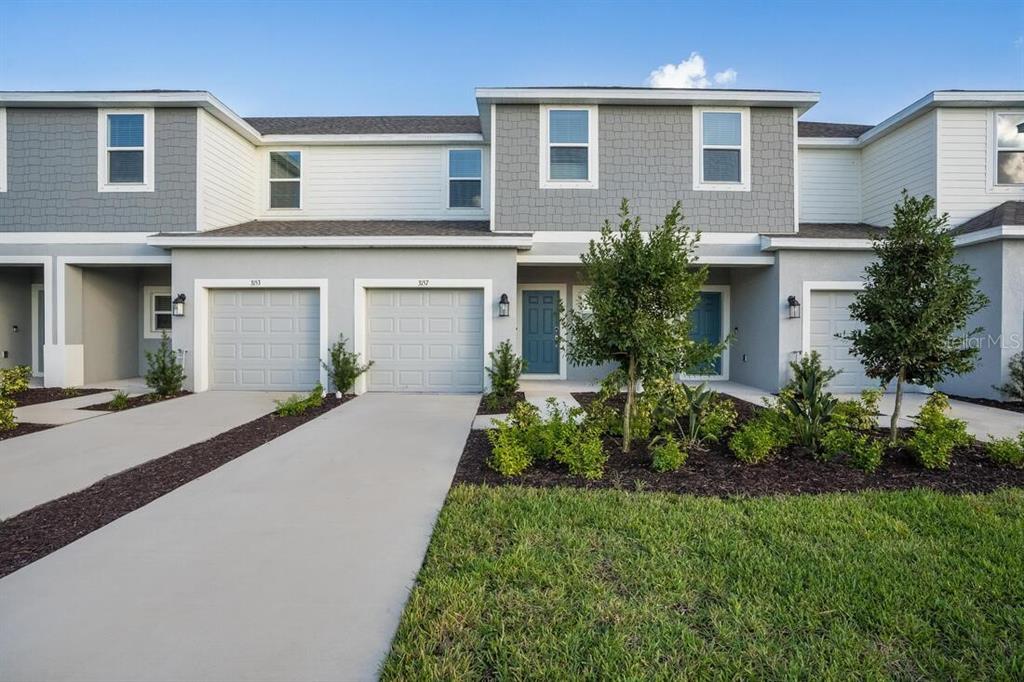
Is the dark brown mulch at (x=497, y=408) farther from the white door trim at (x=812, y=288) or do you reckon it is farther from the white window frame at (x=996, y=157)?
the white window frame at (x=996, y=157)

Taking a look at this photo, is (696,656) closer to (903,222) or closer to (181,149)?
(903,222)

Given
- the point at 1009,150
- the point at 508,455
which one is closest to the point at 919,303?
the point at 508,455

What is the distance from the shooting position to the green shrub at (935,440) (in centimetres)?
472

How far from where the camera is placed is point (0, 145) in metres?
9.97

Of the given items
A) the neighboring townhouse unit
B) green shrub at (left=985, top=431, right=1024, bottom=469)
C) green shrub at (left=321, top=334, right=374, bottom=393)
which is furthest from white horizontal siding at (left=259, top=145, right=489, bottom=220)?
green shrub at (left=985, top=431, right=1024, bottom=469)

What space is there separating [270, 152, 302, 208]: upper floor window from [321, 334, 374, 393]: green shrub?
15.3ft

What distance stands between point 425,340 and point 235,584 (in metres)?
7.19

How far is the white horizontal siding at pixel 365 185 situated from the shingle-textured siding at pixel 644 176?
2.55 m

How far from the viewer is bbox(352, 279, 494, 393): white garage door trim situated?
31.3ft

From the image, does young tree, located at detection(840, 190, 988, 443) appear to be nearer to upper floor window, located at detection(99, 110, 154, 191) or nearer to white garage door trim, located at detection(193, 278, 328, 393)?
white garage door trim, located at detection(193, 278, 328, 393)

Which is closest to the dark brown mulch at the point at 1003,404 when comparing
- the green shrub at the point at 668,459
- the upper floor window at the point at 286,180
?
the green shrub at the point at 668,459

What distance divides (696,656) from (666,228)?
12.6 feet

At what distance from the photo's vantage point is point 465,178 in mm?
11766

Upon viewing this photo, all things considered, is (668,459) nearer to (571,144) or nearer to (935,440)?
(935,440)
